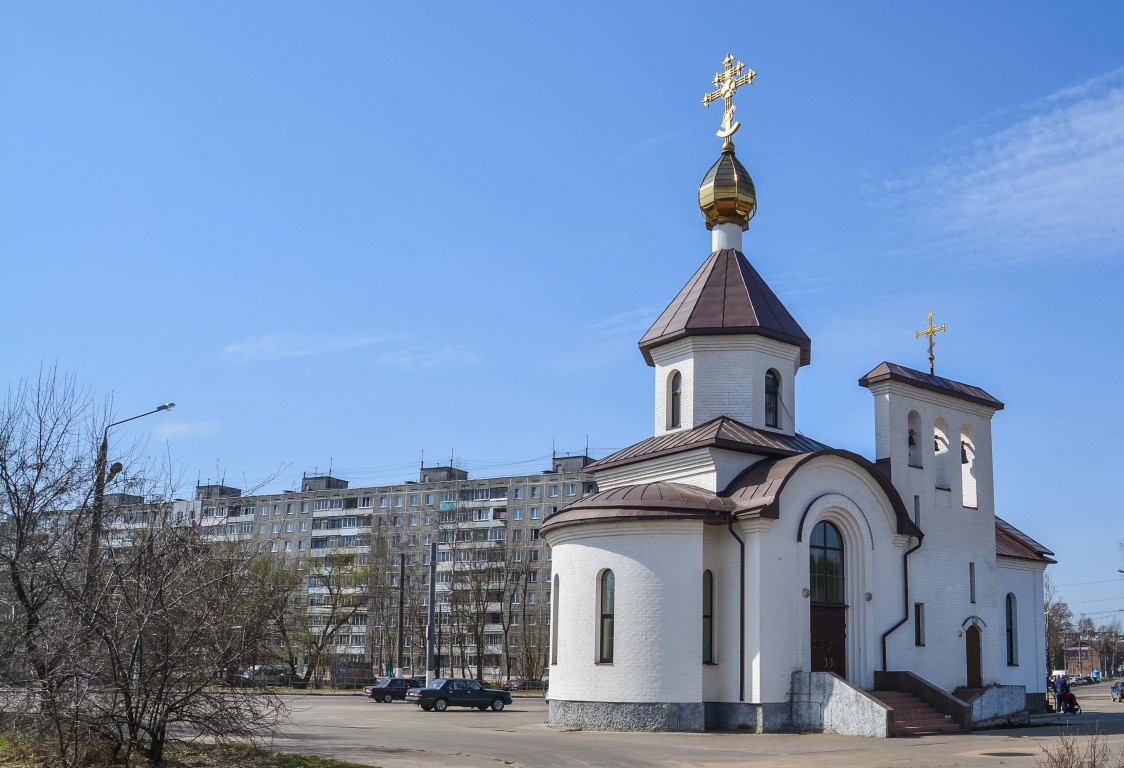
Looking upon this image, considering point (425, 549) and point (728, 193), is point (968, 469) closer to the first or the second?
point (728, 193)

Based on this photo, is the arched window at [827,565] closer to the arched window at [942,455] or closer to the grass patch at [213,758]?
the arched window at [942,455]

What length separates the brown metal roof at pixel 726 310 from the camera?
26.3m

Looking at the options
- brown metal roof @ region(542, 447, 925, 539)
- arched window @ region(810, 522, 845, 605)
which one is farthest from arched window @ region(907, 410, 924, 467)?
arched window @ region(810, 522, 845, 605)

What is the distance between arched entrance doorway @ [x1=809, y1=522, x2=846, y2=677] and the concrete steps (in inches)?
44.9

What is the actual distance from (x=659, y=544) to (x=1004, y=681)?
12.1 meters

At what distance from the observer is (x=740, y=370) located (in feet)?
85.9

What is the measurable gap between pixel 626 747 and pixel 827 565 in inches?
293

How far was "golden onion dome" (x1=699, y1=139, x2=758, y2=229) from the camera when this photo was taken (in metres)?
28.1

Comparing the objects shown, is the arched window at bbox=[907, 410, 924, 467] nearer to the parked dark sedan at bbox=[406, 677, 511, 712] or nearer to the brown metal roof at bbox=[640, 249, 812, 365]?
the brown metal roof at bbox=[640, 249, 812, 365]

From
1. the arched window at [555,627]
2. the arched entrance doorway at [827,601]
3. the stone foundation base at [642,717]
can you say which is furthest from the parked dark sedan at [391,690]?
the arched entrance doorway at [827,601]

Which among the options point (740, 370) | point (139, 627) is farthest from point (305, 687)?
point (139, 627)

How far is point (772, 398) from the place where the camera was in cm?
2678

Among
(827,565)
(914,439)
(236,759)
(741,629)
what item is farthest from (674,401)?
(236,759)

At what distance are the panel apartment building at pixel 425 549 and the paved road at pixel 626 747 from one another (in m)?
38.5
